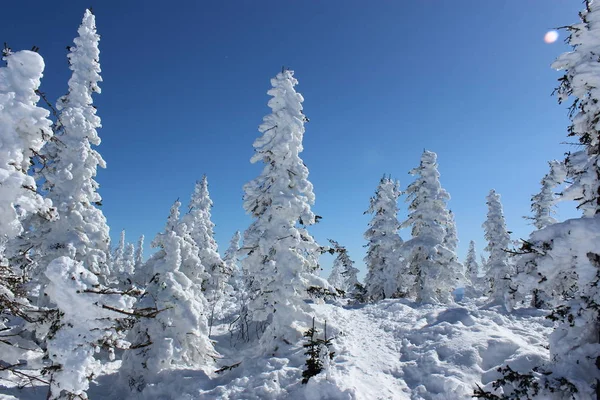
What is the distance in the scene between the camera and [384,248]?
3291 centimetres

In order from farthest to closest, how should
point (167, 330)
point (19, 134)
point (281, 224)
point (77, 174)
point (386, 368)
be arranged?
1. point (77, 174)
2. point (281, 224)
3. point (167, 330)
4. point (386, 368)
5. point (19, 134)

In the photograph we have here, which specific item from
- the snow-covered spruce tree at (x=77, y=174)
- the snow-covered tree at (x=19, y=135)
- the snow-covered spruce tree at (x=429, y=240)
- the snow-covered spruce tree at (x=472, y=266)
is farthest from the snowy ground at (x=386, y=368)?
the snow-covered spruce tree at (x=472, y=266)

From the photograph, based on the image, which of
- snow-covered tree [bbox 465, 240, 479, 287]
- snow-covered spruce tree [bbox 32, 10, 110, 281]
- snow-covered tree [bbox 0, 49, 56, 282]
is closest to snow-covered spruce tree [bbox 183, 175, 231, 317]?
snow-covered spruce tree [bbox 32, 10, 110, 281]

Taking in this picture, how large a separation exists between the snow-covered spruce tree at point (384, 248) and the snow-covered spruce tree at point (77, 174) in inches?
920

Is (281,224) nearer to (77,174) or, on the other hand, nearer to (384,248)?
(77,174)

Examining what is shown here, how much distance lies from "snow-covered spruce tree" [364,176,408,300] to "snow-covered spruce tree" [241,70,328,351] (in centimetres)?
1740

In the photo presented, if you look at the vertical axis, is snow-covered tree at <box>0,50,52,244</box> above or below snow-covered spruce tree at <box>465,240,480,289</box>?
below

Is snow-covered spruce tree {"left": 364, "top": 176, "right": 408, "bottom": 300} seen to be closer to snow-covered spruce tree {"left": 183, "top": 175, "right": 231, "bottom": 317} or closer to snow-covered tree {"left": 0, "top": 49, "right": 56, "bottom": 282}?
snow-covered spruce tree {"left": 183, "top": 175, "right": 231, "bottom": 317}

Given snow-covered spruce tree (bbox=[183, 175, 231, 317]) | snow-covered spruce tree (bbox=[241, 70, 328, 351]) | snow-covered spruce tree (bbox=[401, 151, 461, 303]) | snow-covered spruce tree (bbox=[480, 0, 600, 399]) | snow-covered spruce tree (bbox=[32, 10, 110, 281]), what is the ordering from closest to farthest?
snow-covered spruce tree (bbox=[480, 0, 600, 399]) < snow-covered spruce tree (bbox=[241, 70, 328, 351]) < snow-covered spruce tree (bbox=[32, 10, 110, 281]) < snow-covered spruce tree (bbox=[401, 151, 461, 303]) < snow-covered spruce tree (bbox=[183, 175, 231, 317])

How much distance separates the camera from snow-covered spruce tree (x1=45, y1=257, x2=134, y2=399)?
7195mm

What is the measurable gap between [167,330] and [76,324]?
23.7ft

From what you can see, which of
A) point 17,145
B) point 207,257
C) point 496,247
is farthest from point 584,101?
point 496,247

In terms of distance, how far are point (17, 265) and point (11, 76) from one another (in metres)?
12.8

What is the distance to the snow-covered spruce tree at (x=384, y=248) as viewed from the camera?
107 ft
